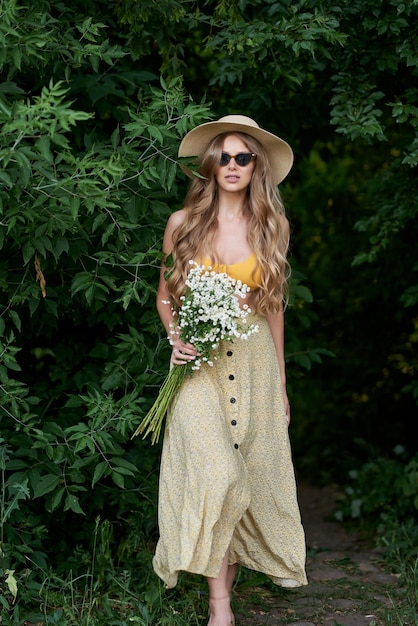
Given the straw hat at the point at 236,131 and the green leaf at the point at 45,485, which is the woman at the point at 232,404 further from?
the green leaf at the point at 45,485

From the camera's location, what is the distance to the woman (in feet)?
11.7

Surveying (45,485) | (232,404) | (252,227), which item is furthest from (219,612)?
(252,227)

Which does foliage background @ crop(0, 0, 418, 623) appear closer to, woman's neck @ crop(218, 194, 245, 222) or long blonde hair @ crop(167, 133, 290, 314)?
long blonde hair @ crop(167, 133, 290, 314)

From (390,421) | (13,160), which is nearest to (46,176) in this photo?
(13,160)

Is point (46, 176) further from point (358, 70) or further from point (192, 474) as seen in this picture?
point (358, 70)

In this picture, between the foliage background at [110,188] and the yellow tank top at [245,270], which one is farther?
the yellow tank top at [245,270]

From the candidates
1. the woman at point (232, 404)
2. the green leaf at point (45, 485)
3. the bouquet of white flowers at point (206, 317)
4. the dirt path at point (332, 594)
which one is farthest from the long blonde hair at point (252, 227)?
the dirt path at point (332, 594)

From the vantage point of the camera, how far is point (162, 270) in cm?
385

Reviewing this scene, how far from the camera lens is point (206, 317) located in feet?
11.4

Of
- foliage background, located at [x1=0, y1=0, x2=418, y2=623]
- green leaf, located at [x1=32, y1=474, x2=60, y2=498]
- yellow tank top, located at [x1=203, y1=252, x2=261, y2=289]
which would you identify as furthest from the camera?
green leaf, located at [x1=32, y1=474, x2=60, y2=498]

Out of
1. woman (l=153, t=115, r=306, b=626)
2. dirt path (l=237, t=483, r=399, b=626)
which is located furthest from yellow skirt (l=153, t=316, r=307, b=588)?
dirt path (l=237, t=483, r=399, b=626)

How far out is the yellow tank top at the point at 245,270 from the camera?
3732mm

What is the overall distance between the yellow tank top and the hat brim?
0.44 m

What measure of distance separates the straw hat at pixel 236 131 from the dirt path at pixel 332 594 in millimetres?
1997
